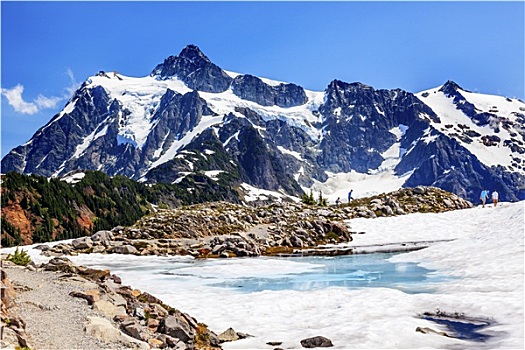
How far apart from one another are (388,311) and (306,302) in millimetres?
3774

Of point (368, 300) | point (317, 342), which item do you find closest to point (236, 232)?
point (368, 300)

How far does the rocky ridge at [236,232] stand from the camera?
44.6m

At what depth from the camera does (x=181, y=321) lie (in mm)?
14195

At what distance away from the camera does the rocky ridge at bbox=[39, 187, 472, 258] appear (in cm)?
4462

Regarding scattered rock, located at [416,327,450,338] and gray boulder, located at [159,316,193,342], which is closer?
gray boulder, located at [159,316,193,342]

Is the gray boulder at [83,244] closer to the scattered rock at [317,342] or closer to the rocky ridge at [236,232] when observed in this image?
the rocky ridge at [236,232]

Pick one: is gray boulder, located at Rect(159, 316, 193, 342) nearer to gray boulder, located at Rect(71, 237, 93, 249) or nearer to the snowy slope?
the snowy slope

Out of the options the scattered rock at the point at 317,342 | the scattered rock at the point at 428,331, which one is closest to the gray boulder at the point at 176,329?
the scattered rock at the point at 317,342

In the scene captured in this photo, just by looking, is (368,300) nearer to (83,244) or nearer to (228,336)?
(228,336)

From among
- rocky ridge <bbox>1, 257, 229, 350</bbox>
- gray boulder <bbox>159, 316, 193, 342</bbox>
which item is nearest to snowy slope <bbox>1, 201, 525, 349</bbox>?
gray boulder <bbox>159, 316, 193, 342</bbox>

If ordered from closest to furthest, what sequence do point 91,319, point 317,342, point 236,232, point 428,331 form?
1. point 91,319
2. point 317,342
3. point 428,331
4. point 236,232

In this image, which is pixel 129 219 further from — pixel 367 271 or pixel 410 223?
pixel 367 271

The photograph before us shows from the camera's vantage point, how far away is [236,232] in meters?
51.2

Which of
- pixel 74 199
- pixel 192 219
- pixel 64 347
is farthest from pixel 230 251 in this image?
pixel 74 199
